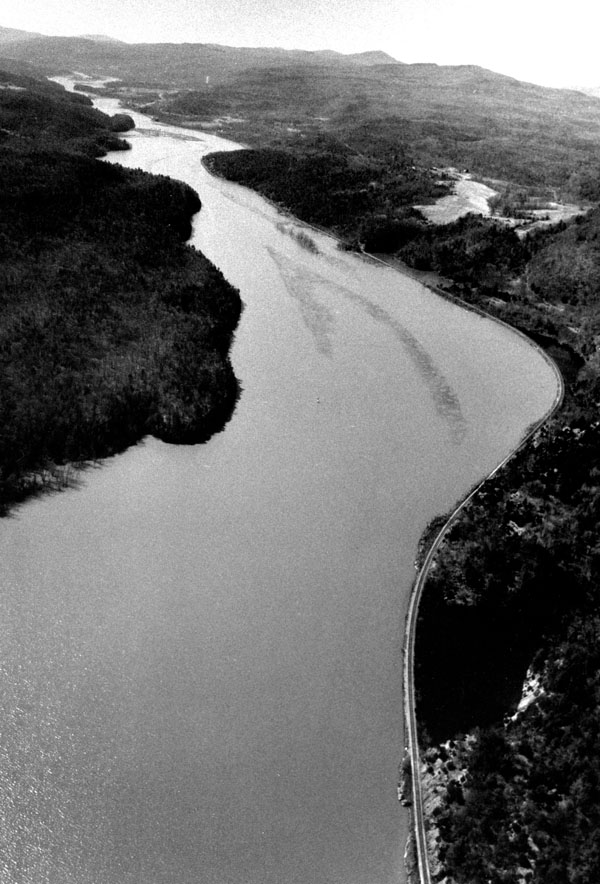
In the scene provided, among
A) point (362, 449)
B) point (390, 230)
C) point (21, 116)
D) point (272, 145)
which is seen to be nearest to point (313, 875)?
point (362, 449)

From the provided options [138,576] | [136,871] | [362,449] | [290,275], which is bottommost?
[136,871]

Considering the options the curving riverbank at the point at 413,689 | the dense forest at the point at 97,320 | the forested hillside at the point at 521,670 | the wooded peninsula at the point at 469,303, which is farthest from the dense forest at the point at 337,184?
the curving riverbank at the point at 413,689

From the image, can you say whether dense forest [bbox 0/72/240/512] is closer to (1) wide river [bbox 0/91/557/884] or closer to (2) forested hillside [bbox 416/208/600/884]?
(1) wide river [bbox 0/91/557/884]

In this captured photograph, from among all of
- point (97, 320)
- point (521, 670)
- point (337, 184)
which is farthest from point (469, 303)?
point (337, 184)

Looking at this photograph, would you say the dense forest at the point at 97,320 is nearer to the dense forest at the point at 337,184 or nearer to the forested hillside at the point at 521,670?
the dense forest at the point at 337,184

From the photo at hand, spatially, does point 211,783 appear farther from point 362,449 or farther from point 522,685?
point 362,449

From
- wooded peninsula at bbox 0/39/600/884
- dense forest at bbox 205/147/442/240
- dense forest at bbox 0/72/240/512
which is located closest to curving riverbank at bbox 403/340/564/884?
wooded peninsula at bbox 0/39/600/884

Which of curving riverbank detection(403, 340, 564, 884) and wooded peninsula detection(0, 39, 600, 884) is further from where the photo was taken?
wooded peninsula detection(0, 39, 600, 884)

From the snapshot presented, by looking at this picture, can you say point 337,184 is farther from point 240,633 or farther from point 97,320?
point 240,633

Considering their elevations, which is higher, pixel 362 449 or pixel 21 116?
pixel 21 116
